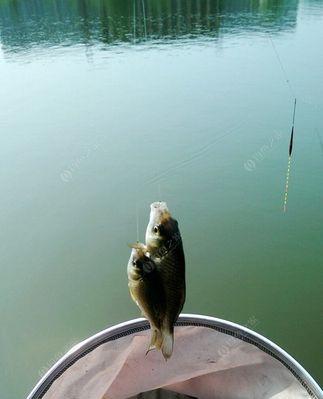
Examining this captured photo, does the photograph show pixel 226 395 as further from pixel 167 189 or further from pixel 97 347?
pixel 167 189

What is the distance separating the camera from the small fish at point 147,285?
4.64ft

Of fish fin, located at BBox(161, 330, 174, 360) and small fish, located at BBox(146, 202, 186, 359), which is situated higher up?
small fish, located at BBox(146, 202, 186, 359)

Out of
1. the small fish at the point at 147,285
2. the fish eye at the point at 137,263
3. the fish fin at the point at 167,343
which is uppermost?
the fish eye at the point at 137,263

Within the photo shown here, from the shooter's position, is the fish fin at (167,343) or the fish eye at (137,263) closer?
the fish eye at (137,263)

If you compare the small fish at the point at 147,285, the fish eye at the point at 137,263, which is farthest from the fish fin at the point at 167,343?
the fish eye at the point at 137,263

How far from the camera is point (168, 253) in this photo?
1409mm

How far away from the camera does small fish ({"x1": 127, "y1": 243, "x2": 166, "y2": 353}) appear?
1.41 meters

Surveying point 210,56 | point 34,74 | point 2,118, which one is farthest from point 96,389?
point 210,56

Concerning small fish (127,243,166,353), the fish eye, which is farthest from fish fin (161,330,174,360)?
the fish eye

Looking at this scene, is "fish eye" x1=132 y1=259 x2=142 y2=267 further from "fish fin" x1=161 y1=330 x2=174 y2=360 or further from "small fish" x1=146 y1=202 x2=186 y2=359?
"fish fin" x1=161 y1=330 x2=174 y2=360

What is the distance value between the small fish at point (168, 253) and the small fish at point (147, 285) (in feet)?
0.05

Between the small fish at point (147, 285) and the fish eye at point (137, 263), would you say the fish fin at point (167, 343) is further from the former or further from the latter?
the fish eye at point (137, 263)

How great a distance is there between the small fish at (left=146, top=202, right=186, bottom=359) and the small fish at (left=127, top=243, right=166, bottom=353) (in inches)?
0.7

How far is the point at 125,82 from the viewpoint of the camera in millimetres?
9070
